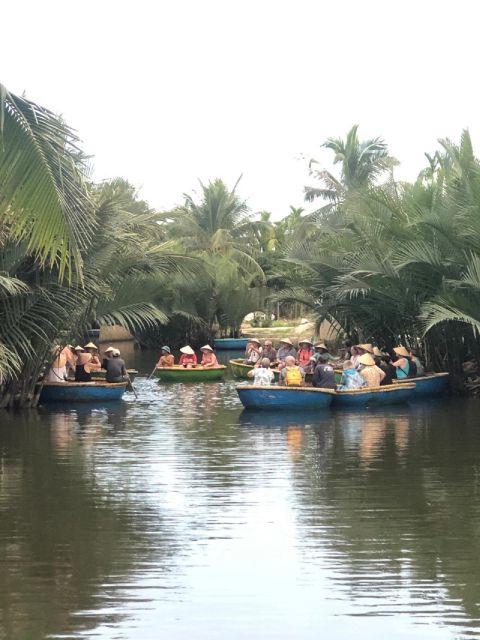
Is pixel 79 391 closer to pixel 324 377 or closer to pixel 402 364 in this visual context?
pixel 324 377

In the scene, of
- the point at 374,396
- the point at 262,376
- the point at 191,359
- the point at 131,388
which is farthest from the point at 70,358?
the point at 191,359

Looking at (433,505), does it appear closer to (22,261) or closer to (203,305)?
(22,261)

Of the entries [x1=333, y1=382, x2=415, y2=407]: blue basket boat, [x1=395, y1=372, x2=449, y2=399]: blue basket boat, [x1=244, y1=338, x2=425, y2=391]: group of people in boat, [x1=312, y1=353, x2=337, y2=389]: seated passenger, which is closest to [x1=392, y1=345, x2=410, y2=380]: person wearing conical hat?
[x1=244, y1=338, x2=425, y2=391]: group of people in boat

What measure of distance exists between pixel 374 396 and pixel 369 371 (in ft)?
1.88

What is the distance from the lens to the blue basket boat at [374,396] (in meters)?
22.5

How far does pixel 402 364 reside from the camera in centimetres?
2514

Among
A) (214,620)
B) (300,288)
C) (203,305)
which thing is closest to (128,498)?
(214,620)

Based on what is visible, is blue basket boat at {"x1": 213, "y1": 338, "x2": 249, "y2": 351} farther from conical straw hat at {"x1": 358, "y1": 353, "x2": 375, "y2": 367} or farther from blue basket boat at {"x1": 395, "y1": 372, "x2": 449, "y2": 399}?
conical straw hat at {"x1": 358, "y1": 353, "x2": 375, "y2": 367}

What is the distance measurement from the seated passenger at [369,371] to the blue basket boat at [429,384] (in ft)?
3.79

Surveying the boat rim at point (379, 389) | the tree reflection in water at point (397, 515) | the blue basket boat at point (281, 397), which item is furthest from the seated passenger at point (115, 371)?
the tree reflection in water at point (397, 515)

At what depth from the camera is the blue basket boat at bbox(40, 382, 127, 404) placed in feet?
77.4

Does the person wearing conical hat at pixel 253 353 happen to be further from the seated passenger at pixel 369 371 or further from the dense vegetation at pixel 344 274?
the seated passenger at pixel 369 371

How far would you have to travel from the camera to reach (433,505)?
12.1 meters

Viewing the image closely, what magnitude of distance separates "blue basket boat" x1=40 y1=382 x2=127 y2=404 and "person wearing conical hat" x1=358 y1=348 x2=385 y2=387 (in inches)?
209
